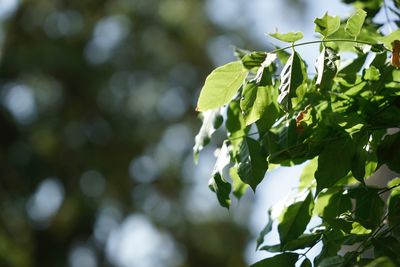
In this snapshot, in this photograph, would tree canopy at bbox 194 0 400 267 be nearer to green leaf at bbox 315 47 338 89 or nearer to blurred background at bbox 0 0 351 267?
green leaf at bbox 315 47 338 89

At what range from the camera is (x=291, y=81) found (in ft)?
2.36

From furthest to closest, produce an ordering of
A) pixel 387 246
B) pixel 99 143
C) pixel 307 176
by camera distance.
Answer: pixel 99 143 < pixel 307 176 < pixel 387 246

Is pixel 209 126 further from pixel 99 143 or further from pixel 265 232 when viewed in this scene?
pixel 99 143

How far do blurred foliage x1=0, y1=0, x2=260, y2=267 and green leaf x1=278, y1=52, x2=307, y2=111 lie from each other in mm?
6202

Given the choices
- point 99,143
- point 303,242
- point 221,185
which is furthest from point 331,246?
point 99,143

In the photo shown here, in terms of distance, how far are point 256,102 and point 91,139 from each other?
6.48 m

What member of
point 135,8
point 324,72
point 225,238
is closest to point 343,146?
point 324,72

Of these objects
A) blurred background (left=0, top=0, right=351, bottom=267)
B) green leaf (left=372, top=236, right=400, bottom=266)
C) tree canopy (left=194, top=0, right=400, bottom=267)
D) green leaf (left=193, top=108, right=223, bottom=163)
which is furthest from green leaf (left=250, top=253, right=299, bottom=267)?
blurred background (left=0, top=0, right=351, bottom=267)

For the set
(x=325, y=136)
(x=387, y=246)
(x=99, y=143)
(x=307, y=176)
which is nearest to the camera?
(x=387, y=246)

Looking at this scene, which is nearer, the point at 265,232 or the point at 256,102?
the point at 256,102

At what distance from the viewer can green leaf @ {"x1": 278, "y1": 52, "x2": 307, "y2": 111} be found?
28.0 inches

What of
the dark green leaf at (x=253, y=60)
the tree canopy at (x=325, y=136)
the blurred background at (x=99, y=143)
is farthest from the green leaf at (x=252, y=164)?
the blurred background at (x=99, y=143)

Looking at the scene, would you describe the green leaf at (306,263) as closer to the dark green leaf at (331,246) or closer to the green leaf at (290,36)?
the dark green leaf at (331,246)

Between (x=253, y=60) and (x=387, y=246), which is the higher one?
(x=253, y=60)
